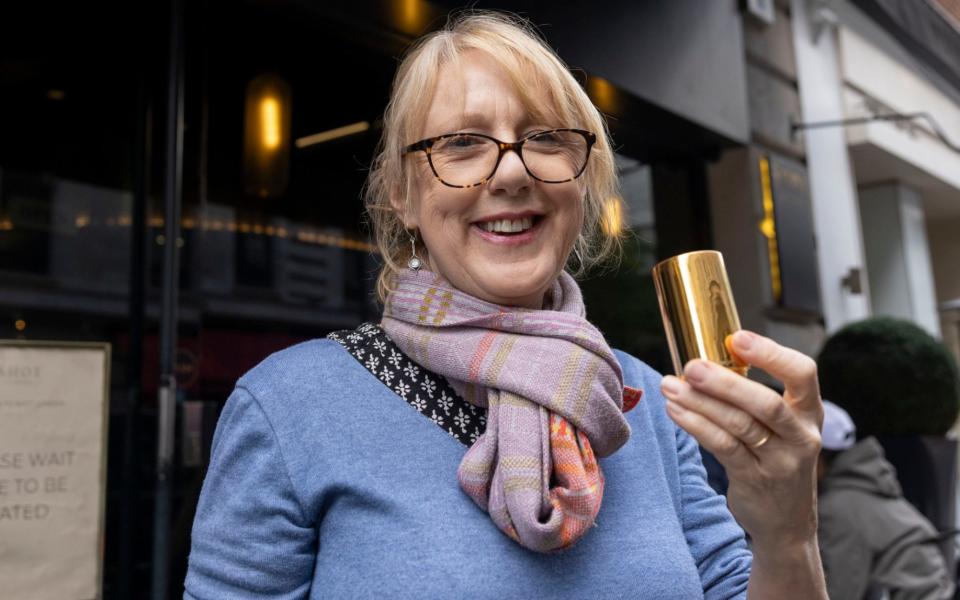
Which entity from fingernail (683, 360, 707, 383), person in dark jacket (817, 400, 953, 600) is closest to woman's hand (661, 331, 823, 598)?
fingernail (683, 360, 707, 383)

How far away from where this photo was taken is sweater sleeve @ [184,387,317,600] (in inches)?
48.6

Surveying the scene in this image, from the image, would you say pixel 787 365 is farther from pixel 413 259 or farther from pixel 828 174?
pixel 828 174

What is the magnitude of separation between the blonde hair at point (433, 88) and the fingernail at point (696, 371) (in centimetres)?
61

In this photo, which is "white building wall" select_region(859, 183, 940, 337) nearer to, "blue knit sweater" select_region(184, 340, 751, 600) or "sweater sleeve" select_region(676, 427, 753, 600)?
"sweater sleeve" select_region(676, 427, 753, 600)

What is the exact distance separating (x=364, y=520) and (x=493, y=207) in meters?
0.51

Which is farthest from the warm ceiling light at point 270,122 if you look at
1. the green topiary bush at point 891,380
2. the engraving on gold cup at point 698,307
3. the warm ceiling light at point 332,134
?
the green topiary bush at point 891,380

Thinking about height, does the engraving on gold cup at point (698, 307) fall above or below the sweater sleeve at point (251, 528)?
above

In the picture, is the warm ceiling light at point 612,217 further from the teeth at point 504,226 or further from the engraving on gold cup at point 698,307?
the engraving on gold cup at point 698,307

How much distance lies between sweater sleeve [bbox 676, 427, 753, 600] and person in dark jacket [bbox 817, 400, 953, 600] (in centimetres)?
239

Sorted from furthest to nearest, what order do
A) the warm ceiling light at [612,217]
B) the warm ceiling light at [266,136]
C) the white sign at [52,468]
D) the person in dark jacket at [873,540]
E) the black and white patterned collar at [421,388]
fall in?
1. the warm ceiling light at [266,136]
2. the person in dark jacket at [873,540]
3. the white sign at [52,468]
4. the warm ceiling light at [612,217]
5. the black and white patterned collar at [421,388]

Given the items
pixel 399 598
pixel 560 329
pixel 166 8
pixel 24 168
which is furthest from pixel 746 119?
pixel 399 598

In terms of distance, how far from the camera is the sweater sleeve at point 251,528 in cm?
123

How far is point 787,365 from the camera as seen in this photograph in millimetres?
966

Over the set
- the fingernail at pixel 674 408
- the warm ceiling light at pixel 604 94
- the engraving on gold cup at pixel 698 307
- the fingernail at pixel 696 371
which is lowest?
the fingernail at pixel 674 408
